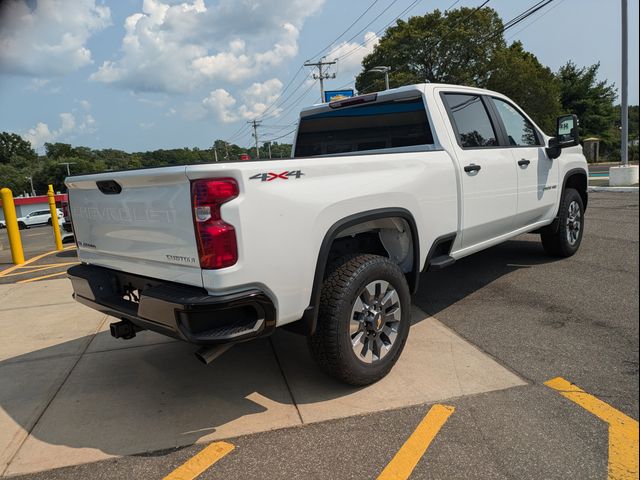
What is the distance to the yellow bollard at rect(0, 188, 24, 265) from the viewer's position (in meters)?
8.95

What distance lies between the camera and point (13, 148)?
80250mm

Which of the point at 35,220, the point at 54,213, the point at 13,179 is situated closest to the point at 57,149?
the point at 13,179

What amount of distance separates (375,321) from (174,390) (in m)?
1.51

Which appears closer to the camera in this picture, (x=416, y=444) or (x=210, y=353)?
(x=416, y=444)

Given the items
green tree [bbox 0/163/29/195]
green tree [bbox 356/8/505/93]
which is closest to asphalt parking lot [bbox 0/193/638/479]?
green tree [bbox 356/8/505/93]

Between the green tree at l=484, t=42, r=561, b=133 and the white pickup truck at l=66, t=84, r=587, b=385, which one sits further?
the green tree at l=484, t=42, r=561, b=133

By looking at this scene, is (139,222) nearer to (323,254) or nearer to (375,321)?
(323,254)

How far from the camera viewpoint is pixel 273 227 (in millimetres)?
2523

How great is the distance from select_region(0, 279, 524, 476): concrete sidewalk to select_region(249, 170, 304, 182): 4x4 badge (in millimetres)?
1446

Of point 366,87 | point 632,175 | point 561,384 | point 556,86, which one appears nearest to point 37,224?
point 366,87

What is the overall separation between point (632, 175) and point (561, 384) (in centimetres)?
1335

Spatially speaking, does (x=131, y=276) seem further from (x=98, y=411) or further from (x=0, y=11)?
(x=0, y=11)

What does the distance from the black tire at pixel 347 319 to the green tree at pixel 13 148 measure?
78.6 metres

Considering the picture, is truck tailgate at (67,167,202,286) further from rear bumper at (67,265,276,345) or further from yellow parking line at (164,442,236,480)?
yellow parking line at (164,442,236,480)
